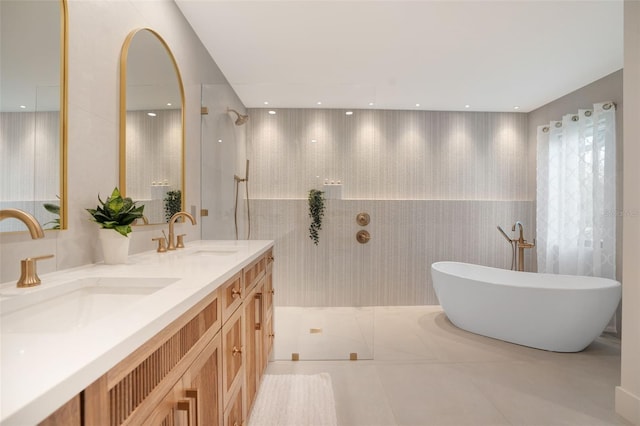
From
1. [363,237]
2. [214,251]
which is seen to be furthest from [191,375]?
[363,237]

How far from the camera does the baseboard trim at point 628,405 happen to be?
1.91m

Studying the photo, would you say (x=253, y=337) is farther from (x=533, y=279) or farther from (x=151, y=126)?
(x=533, y=279)

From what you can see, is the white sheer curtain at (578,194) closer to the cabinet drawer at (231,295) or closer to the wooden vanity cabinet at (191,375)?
the wooden vanity cabinet at (191,375)

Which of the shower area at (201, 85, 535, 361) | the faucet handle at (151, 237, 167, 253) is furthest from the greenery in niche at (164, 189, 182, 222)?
the shower area at (201, 85, 535, 361)

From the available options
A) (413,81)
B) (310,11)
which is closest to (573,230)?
(413,81)

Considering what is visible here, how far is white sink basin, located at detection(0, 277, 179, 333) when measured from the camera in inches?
33.4

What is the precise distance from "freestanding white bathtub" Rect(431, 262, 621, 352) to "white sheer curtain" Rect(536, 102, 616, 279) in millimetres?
301

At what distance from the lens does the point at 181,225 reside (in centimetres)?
233

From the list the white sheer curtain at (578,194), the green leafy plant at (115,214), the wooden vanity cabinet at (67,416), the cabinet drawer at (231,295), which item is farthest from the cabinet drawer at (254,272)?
the white sheer curtain at (578,194)

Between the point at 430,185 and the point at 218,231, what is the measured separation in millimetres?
2796

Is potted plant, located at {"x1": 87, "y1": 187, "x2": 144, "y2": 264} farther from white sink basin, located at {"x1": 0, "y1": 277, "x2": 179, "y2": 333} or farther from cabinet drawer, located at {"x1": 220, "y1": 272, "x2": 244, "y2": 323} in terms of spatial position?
cabinet drawer, located at {"x1": 220, "y1": 272, "x2": 244, "y2": 323}

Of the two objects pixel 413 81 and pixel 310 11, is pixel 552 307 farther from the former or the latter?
pixel 310 11

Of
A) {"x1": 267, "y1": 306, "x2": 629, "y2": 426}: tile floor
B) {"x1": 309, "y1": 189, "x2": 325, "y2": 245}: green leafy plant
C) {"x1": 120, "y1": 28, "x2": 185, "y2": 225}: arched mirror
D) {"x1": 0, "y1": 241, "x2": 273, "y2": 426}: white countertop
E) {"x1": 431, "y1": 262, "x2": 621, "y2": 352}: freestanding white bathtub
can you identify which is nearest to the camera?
{"x1": 0, "y1": 241, "x2": 273, "y2": 426}: white countertop

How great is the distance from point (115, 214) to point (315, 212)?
5.67 feet
